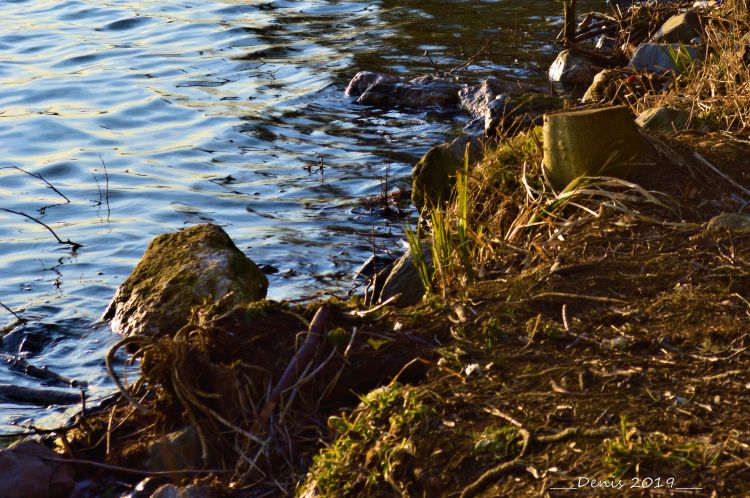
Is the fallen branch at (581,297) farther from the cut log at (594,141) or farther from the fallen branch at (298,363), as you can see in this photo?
the cut log at (594,141)

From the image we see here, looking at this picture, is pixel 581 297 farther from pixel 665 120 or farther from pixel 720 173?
pixel 665 120

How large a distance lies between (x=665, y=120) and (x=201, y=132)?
582 cm

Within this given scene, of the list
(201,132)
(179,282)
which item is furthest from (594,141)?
(201,132)

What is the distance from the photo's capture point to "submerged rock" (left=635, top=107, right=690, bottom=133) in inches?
213

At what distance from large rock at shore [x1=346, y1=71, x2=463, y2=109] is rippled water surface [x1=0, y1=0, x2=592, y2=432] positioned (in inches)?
10.3

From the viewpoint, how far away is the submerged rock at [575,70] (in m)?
11.1

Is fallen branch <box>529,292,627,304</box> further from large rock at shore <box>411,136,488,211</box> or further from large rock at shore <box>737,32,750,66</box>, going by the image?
large rock at shore <box>411,136,488,211</box>

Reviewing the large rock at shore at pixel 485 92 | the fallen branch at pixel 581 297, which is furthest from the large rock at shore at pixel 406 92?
the fallen branch at pixel 581 297

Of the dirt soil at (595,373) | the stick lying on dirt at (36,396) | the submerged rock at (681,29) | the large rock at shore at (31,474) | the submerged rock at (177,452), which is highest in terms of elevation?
the dirt soil at (595,373)

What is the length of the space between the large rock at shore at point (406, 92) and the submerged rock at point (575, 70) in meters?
1.17

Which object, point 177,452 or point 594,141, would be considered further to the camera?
point 594,141

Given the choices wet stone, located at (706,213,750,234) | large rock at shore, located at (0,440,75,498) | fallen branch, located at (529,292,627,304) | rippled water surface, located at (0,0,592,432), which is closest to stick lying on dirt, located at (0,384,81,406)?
rippled water surface, located at (0,0,592,432)

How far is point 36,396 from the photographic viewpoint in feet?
16.9

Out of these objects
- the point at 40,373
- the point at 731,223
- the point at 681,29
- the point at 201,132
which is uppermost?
the point at 731,223
